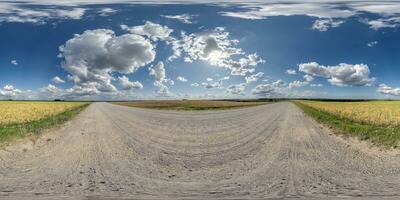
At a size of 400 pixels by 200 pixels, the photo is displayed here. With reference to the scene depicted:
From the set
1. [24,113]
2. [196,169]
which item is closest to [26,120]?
[24,113]

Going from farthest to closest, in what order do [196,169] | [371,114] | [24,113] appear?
[24,113] → [371,114] → [196,169]

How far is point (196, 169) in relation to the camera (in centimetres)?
1401

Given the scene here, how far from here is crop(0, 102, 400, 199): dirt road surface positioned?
10578 mm

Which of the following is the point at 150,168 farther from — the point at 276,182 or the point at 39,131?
the point at 39,131

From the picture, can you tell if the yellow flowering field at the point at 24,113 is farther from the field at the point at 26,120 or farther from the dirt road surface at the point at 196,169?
the dirt road surface at the point at 196,169

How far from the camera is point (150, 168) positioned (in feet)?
46.4

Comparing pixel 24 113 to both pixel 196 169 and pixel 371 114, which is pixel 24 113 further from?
pixel 196 169

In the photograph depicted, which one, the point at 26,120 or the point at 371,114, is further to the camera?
the point at 371,114

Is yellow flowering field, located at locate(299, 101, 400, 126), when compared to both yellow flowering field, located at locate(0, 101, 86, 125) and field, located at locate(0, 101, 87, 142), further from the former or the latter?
yellow flowering field, located at locate(0, 101, 86, 125)

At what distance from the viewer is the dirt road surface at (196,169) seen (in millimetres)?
10578

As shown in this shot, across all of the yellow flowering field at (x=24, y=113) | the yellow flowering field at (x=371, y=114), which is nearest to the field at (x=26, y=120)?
the yellow flowering field at (x=24, y=113)

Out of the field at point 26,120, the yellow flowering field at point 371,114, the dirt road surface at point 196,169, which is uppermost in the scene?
the yellow flowering field at point 371,114

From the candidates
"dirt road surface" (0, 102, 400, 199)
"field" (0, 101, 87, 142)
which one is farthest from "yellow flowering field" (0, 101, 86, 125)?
"dirt road surface" (0, 102, 400, 199)

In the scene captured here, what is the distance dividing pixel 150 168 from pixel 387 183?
7.21 meters
